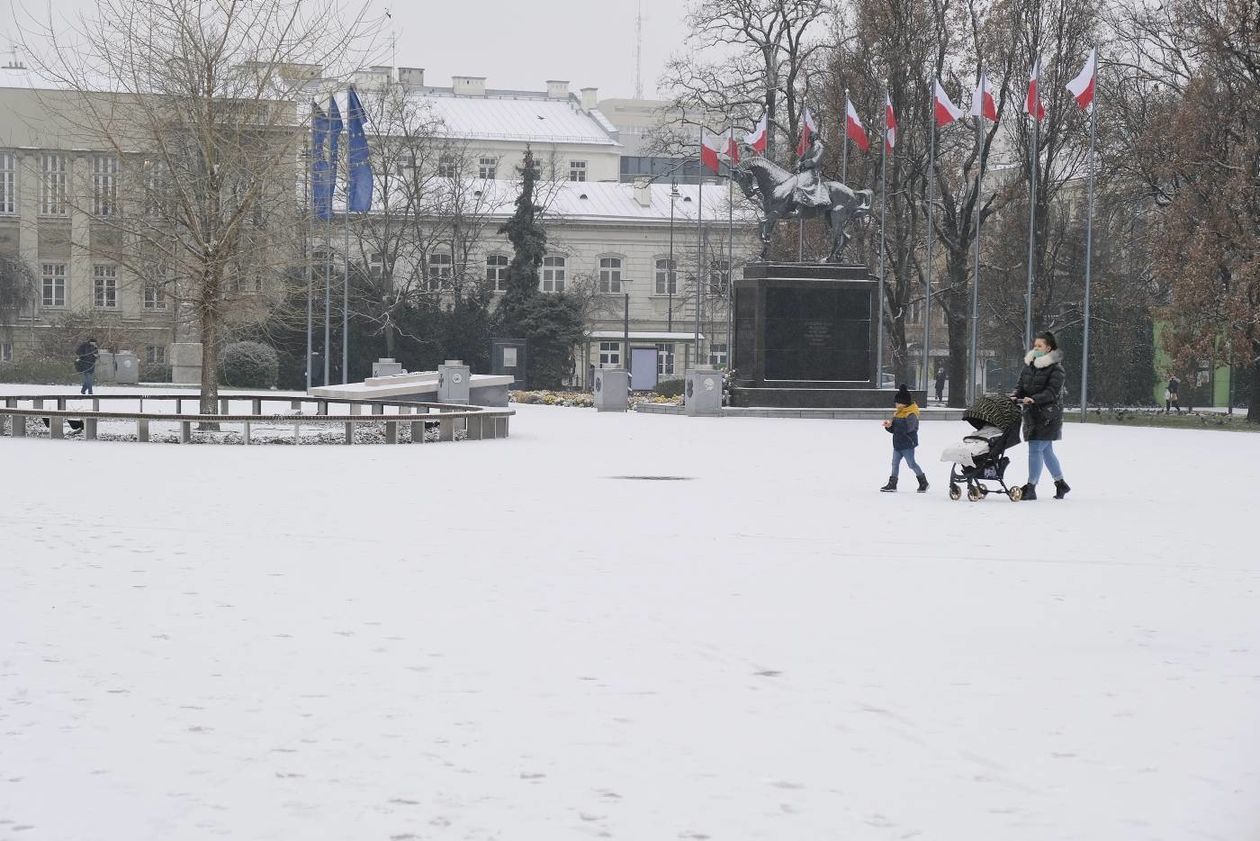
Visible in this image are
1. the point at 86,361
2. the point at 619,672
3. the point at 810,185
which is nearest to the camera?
the point at 619,672

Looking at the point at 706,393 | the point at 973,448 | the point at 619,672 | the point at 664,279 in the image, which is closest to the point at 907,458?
the point at 973,448

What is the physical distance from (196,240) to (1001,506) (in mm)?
16069

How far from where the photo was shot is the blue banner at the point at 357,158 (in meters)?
40.3

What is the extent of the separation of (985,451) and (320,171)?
21.7 m

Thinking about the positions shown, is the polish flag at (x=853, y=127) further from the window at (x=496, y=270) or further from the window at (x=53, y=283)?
the window at (x=53, y=283)

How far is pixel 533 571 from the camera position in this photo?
11.2 meters

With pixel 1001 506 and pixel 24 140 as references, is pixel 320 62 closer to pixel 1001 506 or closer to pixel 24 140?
pixel 1001 506

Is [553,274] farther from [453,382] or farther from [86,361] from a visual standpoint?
[453,382]

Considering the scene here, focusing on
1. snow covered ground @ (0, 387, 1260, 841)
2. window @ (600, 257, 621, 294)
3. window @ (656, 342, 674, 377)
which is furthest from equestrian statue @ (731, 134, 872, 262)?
window @ (600, 257, 621, 294)

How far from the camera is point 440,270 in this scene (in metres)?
80.5

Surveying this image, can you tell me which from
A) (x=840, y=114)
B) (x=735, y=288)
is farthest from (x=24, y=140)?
(x=735, y=288)

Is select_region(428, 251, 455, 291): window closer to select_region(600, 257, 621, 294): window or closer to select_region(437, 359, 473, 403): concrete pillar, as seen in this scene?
select_region(600, 257, 621, 294): window

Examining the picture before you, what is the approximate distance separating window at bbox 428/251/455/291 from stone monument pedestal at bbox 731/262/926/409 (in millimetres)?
34981

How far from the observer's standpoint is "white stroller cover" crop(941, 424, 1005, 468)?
57.6 feet
